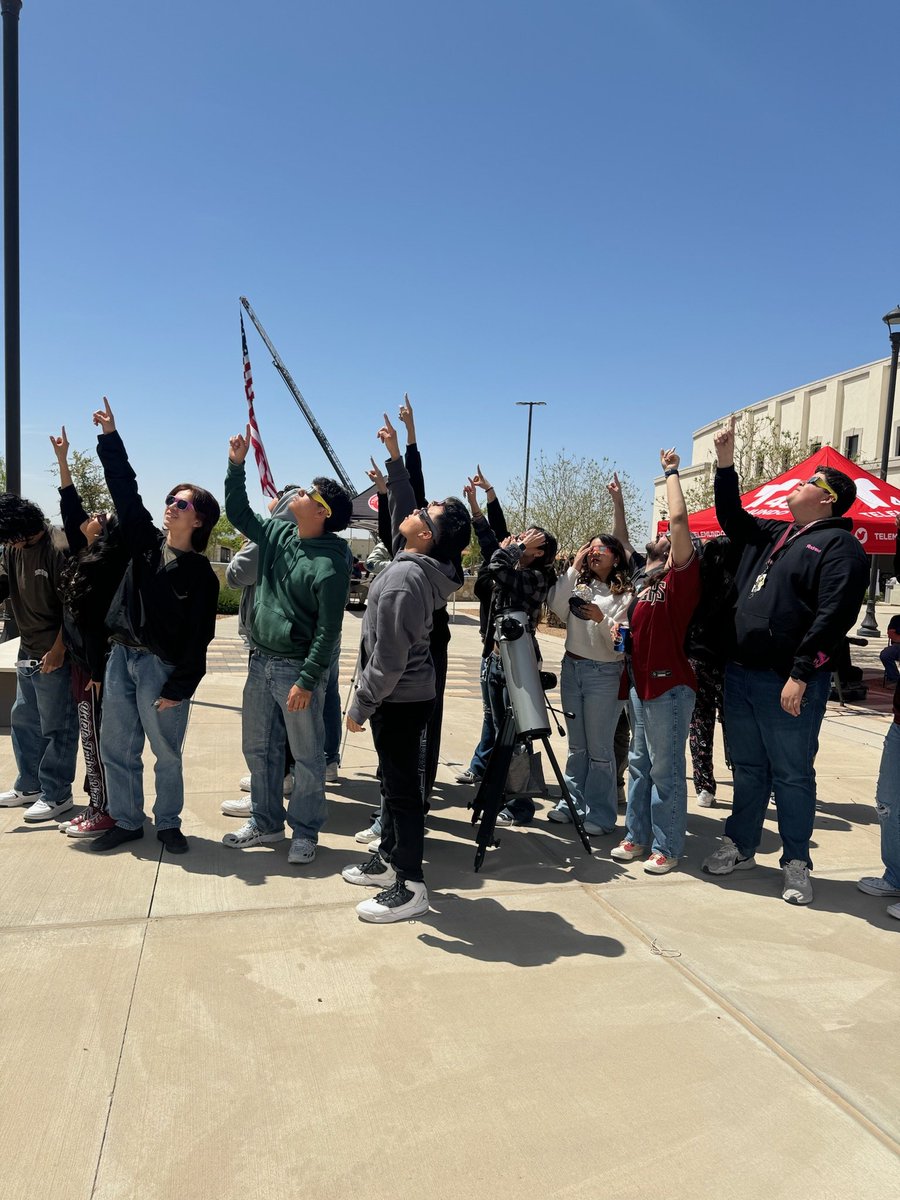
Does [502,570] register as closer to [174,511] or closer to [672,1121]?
[174,511]

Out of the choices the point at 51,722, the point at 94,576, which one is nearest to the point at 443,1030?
the point at 94,576

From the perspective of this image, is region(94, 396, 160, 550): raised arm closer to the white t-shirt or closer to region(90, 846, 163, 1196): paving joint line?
region(90, 846, 163, 1196): paving joint line

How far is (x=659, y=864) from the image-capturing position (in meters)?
4.29

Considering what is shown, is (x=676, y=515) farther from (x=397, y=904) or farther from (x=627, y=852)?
(x=397, y=904)

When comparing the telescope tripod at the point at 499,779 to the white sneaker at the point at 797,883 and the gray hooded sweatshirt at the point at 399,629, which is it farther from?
the white sneaker at the point at 797,883

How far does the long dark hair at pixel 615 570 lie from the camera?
4.93 meters

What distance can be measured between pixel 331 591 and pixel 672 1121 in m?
2.68

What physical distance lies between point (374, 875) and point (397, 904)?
37cm

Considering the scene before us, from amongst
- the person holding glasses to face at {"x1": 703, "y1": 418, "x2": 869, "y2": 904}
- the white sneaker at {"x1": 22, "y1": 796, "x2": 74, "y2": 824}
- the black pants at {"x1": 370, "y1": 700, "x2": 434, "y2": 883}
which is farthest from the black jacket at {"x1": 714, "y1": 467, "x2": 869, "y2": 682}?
the white sneaker at {"x1": 22, "y1": 796, "x2": 74, "y2": 824}

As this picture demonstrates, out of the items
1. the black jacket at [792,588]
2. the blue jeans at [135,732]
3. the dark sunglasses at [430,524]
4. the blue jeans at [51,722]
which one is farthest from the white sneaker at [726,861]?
the blue jeans at [51,722]

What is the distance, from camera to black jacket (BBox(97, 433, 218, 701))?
423 centimetres

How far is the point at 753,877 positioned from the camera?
14.1ft

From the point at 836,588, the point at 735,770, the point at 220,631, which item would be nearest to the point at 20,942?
the point at 735,770

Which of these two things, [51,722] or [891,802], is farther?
[51,722]
